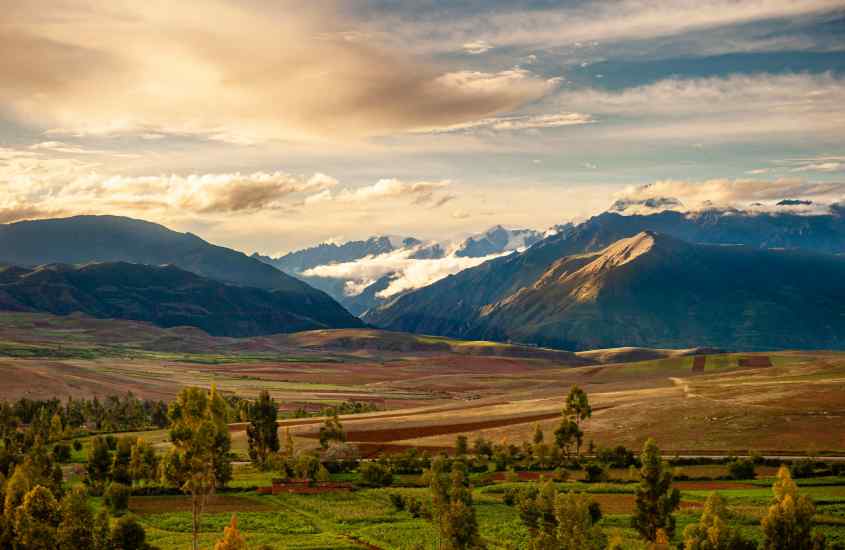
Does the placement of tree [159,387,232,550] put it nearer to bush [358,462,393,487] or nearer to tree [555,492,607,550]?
tree [555,492,607,550]

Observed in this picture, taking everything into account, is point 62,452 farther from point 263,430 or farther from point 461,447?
point 461,447

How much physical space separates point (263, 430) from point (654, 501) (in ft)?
265

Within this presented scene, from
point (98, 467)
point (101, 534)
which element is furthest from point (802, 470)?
point (98, 467)

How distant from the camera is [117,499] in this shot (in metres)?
98.1

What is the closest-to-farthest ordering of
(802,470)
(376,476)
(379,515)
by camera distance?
(379,515), (802,470), (376,476)

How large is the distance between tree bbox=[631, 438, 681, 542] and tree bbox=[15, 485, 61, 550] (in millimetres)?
51774

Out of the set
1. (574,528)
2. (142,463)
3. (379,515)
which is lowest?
(379,515)

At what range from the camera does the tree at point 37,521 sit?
198ft

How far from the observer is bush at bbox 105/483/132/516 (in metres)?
97.5

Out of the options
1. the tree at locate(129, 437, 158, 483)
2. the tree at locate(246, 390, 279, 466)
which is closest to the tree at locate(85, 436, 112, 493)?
the tree at locate(129, 437, 158, 483)

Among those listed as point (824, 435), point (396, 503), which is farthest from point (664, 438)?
point (396, 503)

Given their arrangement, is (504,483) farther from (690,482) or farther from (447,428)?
(447,428)

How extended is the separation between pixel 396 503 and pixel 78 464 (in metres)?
67.8

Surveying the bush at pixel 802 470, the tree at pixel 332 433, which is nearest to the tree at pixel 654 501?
the bush at pixel 802 470
